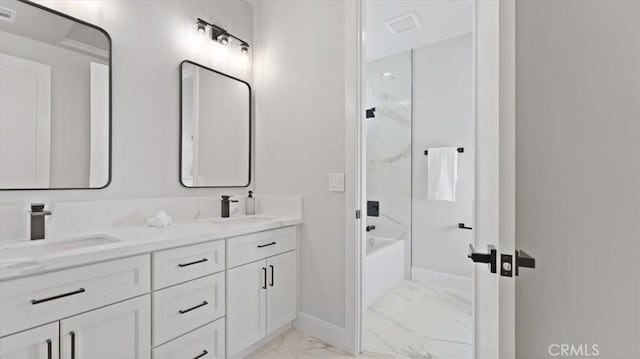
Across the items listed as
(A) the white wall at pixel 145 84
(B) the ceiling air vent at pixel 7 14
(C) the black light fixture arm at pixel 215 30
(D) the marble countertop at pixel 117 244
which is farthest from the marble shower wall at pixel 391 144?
(B) the ceiling air vent at pixel 7 14

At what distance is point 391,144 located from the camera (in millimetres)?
3365

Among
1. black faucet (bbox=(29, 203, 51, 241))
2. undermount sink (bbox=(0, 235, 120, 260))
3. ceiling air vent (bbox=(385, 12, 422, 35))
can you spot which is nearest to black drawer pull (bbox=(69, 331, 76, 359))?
undermount sink (bbox=(0, 235, 120, 260))

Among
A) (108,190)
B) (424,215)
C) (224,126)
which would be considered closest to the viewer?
(108,190)

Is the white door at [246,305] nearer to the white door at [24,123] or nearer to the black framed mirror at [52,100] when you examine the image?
the black framed mirror at [52,100]

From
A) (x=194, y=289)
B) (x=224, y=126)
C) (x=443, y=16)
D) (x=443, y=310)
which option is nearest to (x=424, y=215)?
(x=443, y=310)

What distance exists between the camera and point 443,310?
7.77 feet

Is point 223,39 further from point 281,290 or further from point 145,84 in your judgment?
point 281,290

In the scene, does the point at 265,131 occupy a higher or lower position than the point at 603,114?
higher

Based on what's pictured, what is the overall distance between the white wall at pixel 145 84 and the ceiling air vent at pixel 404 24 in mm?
1655

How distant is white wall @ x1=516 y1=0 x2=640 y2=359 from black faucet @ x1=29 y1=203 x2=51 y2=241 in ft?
6.43

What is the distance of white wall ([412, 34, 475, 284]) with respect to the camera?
112 inches

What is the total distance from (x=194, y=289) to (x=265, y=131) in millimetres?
1333

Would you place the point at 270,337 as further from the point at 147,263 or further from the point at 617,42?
the point at 617,42

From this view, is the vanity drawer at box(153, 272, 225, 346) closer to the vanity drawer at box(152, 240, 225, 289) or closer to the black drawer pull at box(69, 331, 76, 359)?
the vanity drawer at box(152, 240, 225, 289)
